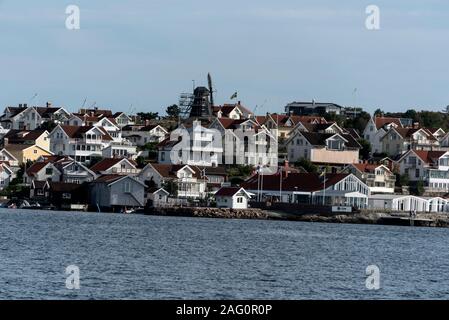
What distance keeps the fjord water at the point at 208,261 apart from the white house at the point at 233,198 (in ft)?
52.0

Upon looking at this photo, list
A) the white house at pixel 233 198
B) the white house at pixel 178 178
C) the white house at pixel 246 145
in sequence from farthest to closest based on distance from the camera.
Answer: the white house at pixel 246 145 < the white house at pixel 178 178 < the white house at pixel 233 198

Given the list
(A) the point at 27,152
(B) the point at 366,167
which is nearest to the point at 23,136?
(A) the point at 27,152

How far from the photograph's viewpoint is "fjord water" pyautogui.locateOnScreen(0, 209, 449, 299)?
3244 cm

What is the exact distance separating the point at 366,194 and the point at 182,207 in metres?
13.4

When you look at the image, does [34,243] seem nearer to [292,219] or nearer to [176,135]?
[292,219]

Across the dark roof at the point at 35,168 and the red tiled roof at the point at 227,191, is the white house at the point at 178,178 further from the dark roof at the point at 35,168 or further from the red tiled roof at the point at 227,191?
the dark roof at the point at 35,168

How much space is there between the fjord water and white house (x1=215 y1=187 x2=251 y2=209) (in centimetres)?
1585

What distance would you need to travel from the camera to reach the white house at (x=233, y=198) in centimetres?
8575

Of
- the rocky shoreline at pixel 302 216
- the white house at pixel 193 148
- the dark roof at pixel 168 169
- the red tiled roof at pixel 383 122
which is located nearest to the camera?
the rocky shoreline at pixel 302 216

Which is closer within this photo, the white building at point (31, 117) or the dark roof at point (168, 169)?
the dark roof at point (168, 169)

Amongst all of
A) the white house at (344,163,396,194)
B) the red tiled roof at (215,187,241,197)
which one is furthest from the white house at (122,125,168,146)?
the red tiled roof at (215,187,241,197)

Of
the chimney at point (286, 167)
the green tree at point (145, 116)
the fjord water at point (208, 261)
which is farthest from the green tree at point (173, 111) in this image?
the fjord water at point (208, 261)

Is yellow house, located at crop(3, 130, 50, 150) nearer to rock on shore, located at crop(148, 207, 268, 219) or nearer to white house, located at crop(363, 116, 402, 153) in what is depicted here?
rock on shore, located at crop(148, 207, 268, 219)

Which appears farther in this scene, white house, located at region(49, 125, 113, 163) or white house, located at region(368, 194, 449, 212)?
white house, located at region(49, 125, 113, 163)
